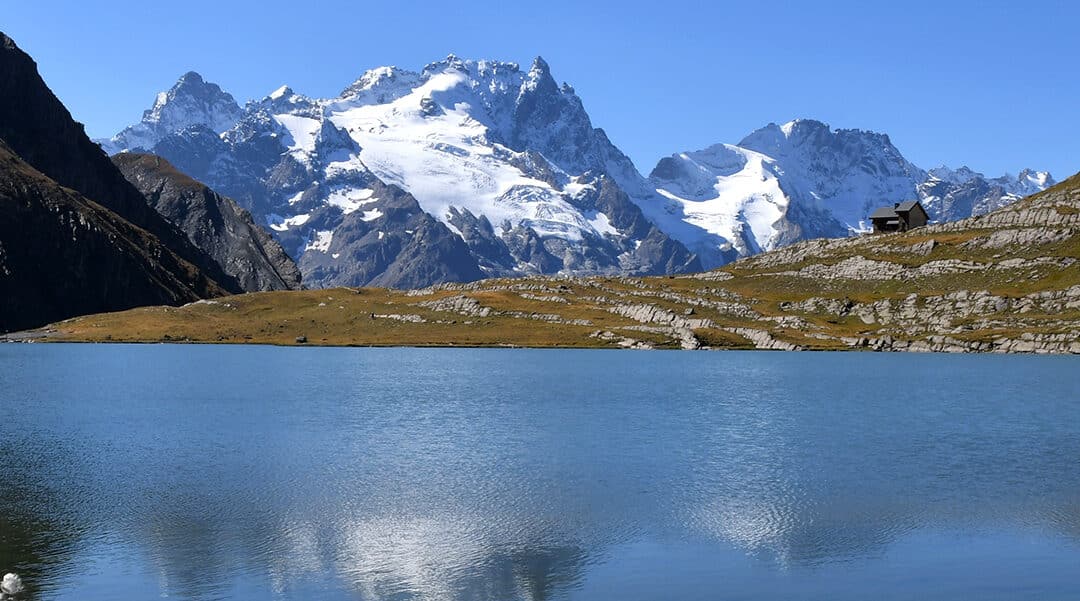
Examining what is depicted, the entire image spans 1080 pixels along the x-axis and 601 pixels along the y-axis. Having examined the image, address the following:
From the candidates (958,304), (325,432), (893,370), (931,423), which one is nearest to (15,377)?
(325,432)

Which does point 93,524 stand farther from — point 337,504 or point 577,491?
point 577,491

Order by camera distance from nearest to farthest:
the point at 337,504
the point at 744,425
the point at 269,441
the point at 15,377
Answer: the point at 337,504
the point at 269,441
the point at 744,425
the point at 15,377

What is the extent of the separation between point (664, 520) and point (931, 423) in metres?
41.7

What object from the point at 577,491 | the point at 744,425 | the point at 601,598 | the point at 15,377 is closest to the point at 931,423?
the point at 744,425

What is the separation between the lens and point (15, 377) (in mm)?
116500

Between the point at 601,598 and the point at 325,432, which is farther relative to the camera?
the point at 325,432

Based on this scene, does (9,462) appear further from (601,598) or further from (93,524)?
(601,598)

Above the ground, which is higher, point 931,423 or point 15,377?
point 15,377

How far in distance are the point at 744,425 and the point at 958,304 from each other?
5305 inches

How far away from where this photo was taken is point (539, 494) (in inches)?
1889

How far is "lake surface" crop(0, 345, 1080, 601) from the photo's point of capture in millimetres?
34125

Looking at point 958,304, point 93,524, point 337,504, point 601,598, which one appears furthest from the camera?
point 958,304

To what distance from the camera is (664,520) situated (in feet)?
139

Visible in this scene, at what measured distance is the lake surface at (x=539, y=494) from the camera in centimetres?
3412
